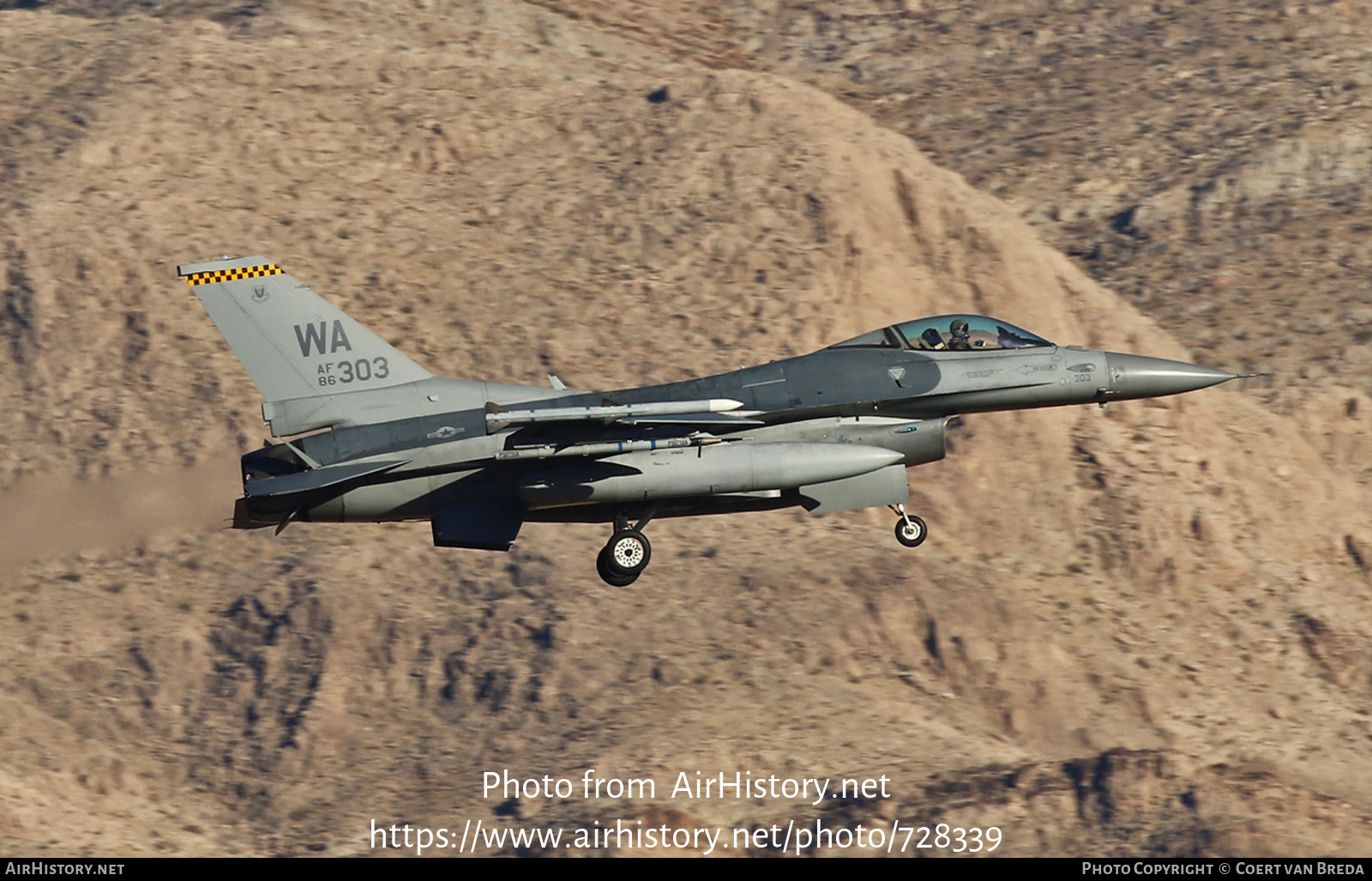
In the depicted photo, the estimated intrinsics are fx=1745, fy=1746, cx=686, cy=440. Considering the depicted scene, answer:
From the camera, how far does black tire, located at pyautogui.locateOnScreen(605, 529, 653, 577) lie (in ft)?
83.7

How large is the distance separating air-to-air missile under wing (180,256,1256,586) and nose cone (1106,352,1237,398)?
0.08 feet

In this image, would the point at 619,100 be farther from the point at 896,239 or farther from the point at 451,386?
the point at 451,386

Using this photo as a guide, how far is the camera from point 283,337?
25375 millimetres

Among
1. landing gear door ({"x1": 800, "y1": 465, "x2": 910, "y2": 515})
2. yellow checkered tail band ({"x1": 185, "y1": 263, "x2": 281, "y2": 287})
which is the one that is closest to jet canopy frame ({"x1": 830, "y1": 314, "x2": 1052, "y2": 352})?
landing gear door ({"x1": 800, "y1": 465, "x2": 910, "y2": 515})

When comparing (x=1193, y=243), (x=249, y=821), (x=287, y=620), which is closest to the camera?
(x=249, y=821)

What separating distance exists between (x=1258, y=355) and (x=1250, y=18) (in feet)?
52.5

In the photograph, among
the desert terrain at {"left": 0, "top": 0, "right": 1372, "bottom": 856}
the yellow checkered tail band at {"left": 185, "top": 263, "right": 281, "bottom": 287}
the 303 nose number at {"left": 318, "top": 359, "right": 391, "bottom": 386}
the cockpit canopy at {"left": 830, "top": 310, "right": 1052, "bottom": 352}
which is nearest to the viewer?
the yellow checkered tail band at {"left": 185, "top": 263, "right": 281, "bottom": 287}

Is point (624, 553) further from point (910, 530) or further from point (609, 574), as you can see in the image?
point (910, 530)

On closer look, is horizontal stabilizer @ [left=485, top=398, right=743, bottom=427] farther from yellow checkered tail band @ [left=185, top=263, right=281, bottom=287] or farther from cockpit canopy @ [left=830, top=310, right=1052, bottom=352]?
yellow checkered tail band @ [left=185, top=263, right=281, bottom=287]

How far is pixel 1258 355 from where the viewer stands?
41594mm

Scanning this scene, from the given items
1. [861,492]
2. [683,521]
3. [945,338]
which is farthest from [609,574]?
[683,521]

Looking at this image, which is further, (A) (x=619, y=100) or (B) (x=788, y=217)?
(A) (x=619, y=100)
